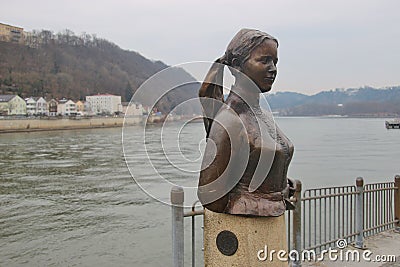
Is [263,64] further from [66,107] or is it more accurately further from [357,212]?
[66,107]

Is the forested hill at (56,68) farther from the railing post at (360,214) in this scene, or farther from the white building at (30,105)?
the railing post at (360,214)

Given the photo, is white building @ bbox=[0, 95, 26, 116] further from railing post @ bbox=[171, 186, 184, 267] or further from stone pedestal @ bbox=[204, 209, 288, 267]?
stone pedestal @ bbox=[204, 209, 288, 267]

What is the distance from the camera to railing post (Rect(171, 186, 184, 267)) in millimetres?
2734

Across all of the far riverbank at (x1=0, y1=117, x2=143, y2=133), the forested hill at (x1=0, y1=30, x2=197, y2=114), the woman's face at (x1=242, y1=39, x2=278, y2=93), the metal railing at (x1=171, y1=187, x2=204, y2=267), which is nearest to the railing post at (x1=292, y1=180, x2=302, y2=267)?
the metal railing at (x1=171, y1=187, x2=204, y2=267)

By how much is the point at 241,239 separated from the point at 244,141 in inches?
20.9

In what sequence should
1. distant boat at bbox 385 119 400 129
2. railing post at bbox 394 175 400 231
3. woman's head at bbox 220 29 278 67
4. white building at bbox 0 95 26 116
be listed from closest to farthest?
1. woman's head at bbox 220 29 278 67
2. railing post at bbox 394 175 400 231
3. white building at bbox 0 95 26 116
4. distant boat at bbox 385 119 400 129

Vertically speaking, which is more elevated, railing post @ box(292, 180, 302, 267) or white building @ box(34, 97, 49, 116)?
white building @ box(34, 97, 49, 116)

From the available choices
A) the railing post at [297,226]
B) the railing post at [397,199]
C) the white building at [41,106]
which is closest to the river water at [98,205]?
the railing post at [297,226]

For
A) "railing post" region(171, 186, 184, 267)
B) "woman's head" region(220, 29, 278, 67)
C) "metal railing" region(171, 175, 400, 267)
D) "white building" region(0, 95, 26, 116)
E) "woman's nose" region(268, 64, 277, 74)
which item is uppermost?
"white building" region(0, 95, 26, 116)

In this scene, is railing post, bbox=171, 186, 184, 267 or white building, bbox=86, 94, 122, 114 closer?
railing post, bbox=171, 186, 184, 267

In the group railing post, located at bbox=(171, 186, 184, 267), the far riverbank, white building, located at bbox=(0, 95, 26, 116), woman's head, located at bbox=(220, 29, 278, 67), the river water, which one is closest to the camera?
woman's head, located at bbox=(220, 29, 278, 67)

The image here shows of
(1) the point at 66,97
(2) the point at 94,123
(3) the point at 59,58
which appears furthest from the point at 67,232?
A: (3) the point at 59,58

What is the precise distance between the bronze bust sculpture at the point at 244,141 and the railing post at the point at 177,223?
19.0 inches

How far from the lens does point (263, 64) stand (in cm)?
236
